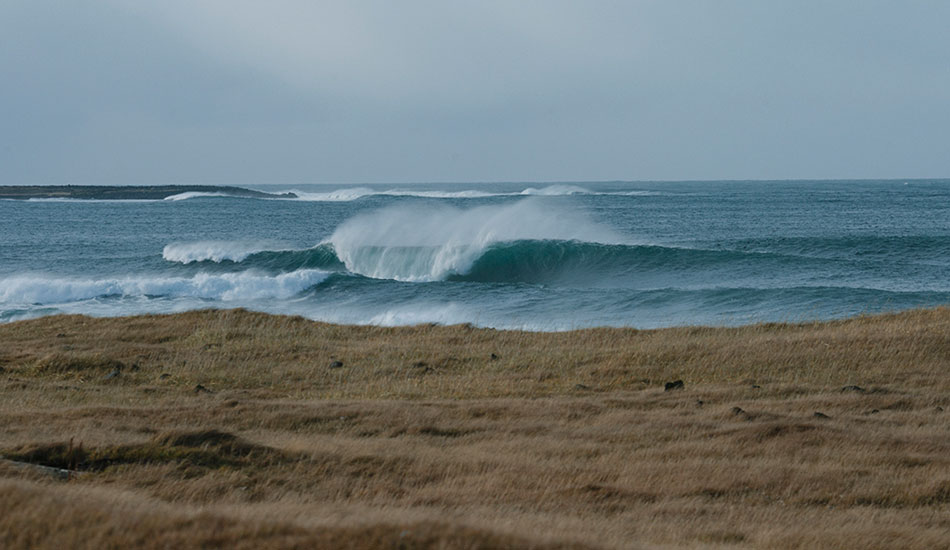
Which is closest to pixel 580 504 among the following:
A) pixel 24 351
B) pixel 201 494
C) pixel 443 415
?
pixel 201 494

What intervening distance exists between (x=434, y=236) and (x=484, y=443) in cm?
3580

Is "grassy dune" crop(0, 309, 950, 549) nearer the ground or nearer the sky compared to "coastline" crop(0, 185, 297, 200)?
nearer the ground

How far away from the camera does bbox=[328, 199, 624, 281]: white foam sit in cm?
3934

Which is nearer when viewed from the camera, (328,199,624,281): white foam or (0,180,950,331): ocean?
(0,180,950,331): ocean

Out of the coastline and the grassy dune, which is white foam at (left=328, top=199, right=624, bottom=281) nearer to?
the grassy dune

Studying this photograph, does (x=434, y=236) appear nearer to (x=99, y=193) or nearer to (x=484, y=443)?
(x=484, y=443)

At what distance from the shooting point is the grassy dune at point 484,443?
5414 millimetres

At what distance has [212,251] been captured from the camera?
46.6 m

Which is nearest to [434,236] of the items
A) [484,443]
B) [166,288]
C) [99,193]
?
[166,288]

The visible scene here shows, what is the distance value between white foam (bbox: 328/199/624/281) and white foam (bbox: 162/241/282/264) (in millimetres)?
4850

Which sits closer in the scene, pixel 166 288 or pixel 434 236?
pixel 166 288

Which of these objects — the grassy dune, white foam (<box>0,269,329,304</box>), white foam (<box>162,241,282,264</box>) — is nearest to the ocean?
white foam (<box>0,269,329,304</box>)

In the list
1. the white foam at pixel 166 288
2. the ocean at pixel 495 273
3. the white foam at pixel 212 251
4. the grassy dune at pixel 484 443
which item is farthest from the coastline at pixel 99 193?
the grassy dune at pixel 484 443

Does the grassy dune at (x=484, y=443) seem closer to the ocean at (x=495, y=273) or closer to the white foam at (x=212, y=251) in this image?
the ocean at (x=495, y=273)
